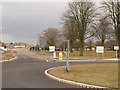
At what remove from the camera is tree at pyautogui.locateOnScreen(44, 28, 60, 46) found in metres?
115

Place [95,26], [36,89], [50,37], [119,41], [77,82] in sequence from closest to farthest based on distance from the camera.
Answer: [36,89] → [77,82] → [119,41] → [95,26] → [50,37]

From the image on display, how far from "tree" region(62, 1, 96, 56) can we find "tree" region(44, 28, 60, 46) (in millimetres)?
49498

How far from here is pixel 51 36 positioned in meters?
119

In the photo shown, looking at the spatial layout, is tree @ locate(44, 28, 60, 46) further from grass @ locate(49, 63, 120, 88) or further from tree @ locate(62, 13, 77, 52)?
grass @ locate(49, 63, 120, 88)

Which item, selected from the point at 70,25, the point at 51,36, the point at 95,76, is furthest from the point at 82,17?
the point at 51,36

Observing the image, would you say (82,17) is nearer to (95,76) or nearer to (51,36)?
(95,76)

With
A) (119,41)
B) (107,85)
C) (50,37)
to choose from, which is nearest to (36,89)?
(107,85)

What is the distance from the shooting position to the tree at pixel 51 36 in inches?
4540

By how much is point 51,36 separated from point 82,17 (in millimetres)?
54794

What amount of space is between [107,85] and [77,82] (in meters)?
2.09

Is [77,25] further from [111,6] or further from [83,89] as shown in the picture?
[83,89]

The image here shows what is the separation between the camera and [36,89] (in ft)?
46.6

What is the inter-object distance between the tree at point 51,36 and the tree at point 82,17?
49498mm

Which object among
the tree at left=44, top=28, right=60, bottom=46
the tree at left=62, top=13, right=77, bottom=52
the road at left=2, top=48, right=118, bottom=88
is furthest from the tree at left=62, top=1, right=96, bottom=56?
the tree at left=44, top=28, right=60, bottom=46
